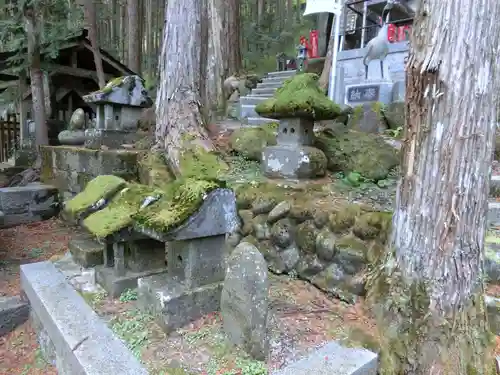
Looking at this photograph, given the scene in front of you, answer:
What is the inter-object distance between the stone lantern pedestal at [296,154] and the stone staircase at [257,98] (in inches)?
115

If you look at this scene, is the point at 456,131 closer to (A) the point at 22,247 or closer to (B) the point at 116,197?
(B) the point at 116,197

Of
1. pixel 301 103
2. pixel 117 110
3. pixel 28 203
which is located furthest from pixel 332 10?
pixel 28 203

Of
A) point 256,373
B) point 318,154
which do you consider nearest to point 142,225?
point 256,373

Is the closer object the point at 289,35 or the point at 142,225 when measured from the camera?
the point at 142,225

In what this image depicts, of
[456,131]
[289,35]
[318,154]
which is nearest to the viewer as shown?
[456,131]

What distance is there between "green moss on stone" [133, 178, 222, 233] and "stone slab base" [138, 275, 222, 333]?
21.8 inches

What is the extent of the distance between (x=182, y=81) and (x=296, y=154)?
2438mm

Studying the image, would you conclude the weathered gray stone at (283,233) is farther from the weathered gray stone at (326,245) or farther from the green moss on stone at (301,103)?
the green moss on stone at (301,103)

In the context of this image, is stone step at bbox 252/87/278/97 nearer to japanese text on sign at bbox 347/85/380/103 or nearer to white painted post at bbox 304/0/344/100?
white painted post at bbox 304/0/344/100

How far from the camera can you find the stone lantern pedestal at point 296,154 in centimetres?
443

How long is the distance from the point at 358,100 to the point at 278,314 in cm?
534

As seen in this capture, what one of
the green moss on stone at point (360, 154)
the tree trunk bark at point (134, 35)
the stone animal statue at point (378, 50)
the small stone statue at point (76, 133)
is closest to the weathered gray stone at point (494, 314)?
the green moss on stone at point (360, 154)

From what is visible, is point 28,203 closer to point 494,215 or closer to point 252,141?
point 252,141

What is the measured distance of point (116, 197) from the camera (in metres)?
3.53
